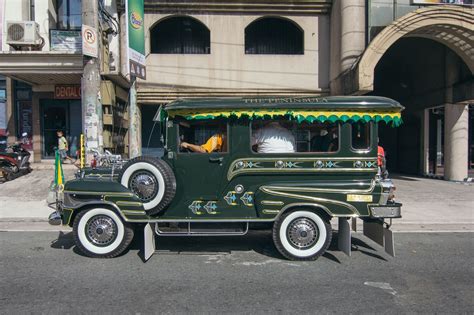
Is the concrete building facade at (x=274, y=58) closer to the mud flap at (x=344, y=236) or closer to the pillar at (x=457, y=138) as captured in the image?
the pillar at (x=457, y=138)

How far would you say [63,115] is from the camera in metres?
16.0

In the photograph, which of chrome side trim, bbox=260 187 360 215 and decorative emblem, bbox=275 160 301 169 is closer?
chrome side trim, bbox=260 187 360 215

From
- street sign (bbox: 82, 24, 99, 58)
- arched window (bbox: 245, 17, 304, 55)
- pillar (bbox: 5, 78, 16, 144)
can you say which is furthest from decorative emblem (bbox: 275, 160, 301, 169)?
pillar (bbox: 5, 78, 16, 144)

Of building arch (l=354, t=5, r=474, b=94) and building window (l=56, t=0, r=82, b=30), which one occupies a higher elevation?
building window (l=56, t=0, r=82, b=30)

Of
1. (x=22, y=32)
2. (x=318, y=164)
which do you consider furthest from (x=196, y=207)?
(x=22, y=32)

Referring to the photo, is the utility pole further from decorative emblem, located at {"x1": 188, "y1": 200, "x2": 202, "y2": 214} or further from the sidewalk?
decorative emblem, located at {"x1": 188, "y1": 200, "x2": 202, "y2": 214}

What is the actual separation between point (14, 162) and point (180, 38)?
752 cm

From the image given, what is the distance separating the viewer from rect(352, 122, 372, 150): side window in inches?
230

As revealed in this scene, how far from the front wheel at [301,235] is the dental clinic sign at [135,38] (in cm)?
675

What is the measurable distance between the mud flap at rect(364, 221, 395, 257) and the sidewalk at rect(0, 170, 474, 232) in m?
1.95

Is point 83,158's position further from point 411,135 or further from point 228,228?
point 411,135

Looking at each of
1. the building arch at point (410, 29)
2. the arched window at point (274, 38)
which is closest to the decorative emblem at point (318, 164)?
the building arch at point (410, 29)

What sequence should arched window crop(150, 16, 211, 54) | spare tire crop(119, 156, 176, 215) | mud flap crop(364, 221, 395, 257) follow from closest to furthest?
spare tire crop(119, 156, 176, 215)
mud flap crop(364, 221, 395, 257)
arched window crop(150, 16, 211, 54)

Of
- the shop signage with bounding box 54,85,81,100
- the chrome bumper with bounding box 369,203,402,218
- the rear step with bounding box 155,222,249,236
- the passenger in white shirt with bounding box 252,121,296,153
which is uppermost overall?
the shop signage with bounding box 54,85,81,100
